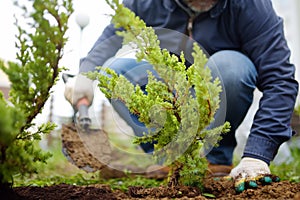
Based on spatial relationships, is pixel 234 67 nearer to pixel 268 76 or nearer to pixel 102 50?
pixel 268 76

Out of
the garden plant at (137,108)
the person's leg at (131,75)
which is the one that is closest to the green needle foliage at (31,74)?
the garden plant at (137,108)

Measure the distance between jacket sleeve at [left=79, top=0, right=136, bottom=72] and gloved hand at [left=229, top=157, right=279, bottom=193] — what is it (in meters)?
0.83

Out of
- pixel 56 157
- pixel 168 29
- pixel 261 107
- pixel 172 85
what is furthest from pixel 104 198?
pixel 56 157

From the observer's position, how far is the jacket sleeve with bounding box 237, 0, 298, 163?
6.05ft

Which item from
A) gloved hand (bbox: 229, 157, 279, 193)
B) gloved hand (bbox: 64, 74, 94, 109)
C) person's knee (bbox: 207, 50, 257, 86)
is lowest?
gloved hand (bbox: 229, 157, 279, 193)

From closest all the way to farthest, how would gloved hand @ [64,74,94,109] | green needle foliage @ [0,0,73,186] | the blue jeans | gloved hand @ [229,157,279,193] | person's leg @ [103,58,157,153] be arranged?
green needle foliage @ [0,0,73,186], gloved hand @ [229,157,279,193], person's leg @ [103,58,157,153], gloved hand @ [64,74,94,109], the blue jeans

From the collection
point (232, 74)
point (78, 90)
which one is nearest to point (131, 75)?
point (78, 90)

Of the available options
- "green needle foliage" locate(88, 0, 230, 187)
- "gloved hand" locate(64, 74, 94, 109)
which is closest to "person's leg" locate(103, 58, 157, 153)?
"gloved hand" locate(64, 74, 94, 109)

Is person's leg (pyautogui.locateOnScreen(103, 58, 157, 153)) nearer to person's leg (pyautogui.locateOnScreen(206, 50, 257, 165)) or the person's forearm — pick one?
the person's forearm

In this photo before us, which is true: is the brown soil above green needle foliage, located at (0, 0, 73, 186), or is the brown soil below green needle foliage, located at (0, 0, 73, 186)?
below

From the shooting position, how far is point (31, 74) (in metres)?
1.07

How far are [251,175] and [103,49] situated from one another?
3.35 feet

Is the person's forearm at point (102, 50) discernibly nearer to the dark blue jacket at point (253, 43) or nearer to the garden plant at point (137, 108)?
the dark blue jacket at point (253, 43)

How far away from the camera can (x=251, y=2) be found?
209cm
